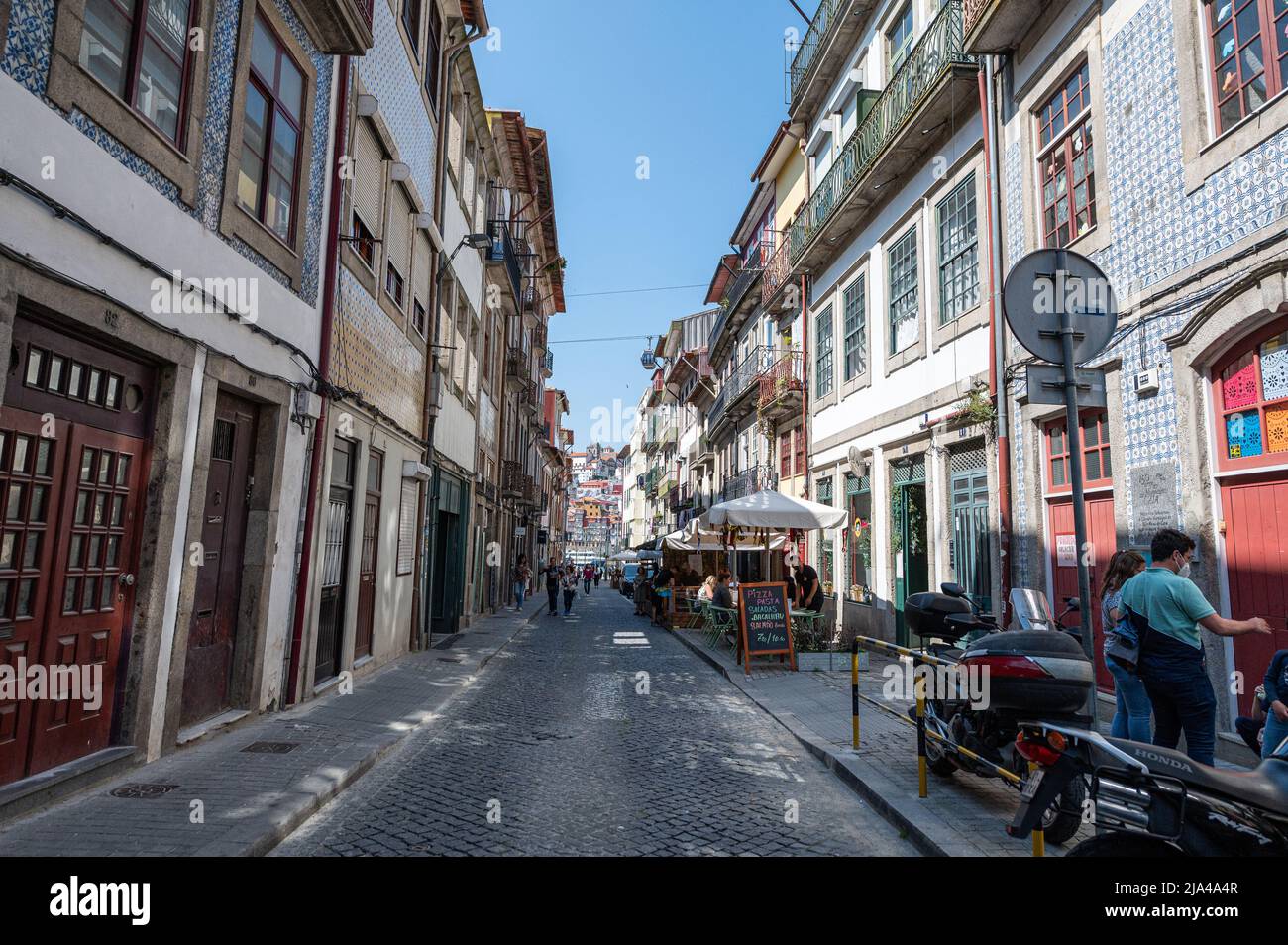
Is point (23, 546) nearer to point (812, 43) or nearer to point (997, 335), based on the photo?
point (997, 335)

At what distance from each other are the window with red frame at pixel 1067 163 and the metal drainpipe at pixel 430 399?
9.75m

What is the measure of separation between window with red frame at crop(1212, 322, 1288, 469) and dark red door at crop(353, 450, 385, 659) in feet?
31.5

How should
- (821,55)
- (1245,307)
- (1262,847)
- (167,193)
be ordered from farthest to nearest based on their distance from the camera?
(821,55) < (1245,307) < (167,193) < (1262,847)

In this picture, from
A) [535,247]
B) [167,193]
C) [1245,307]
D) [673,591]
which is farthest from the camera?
[535,247]

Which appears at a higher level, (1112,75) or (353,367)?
(1112,75)

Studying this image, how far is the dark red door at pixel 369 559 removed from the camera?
1109cm

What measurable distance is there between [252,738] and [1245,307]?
29.6ft

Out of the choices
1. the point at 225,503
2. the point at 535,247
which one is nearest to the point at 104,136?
the point at 225,503

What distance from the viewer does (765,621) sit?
40.5ft

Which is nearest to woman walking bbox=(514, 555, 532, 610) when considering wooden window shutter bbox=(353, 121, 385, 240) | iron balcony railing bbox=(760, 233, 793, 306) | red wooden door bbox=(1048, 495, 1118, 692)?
iron balcony railing bbox=(760, 233, 793, 306)

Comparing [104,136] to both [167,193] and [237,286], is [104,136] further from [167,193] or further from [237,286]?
[237,286]

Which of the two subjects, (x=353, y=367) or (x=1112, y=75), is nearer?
(x=1112, y=75)

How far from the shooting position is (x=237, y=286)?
6.96 meters

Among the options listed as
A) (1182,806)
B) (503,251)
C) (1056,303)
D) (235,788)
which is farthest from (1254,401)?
(503,251)
